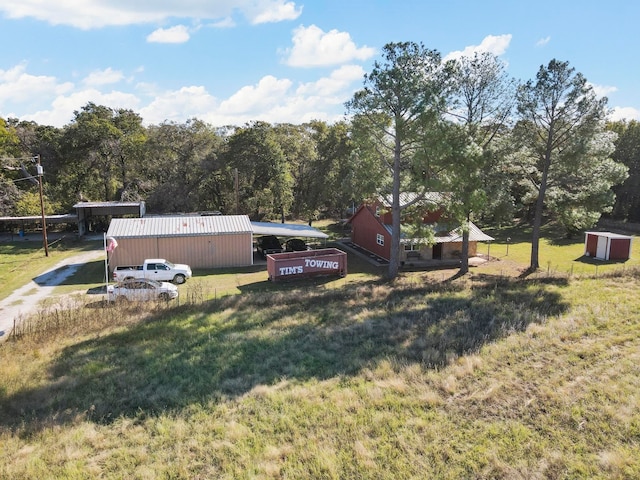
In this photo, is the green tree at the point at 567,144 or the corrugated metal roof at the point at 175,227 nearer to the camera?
the green tree at the point at 567,144

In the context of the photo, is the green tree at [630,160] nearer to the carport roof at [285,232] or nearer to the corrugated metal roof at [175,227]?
the carport roof at [285,232]

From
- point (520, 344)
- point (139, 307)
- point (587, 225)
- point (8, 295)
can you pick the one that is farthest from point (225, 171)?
point (520, 344)

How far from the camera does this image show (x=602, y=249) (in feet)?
105

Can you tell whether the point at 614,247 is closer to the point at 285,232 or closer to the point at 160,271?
the point at 285,232

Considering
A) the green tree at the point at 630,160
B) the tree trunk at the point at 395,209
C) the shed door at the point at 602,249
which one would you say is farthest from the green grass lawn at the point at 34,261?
the green tree at the point at 630,160

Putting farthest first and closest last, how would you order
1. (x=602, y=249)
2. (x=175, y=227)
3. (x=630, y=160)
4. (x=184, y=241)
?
(x=630, y=160) → (x=602, y=249) → (x=175, y=227) → (x=184, y=241)

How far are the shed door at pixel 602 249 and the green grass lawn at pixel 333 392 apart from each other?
1777 centimetres

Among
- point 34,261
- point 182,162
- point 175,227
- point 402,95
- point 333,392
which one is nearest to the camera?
point 333,392

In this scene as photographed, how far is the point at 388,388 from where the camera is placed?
30.6 ft

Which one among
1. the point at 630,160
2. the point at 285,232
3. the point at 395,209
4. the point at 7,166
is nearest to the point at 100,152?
the point at 7,166

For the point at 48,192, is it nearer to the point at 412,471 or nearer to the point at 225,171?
the point at 225,171

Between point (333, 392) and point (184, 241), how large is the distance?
67.8ft

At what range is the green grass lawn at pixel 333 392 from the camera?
275 inches

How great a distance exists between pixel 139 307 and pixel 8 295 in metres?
8.90
